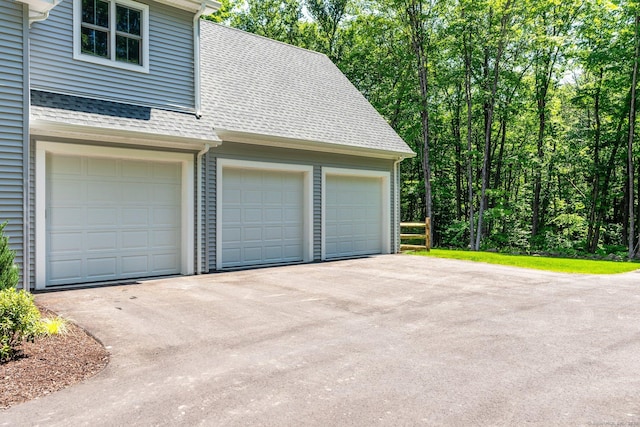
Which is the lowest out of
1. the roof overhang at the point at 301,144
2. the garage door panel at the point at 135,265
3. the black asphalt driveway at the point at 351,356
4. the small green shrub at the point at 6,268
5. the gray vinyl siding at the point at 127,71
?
the black asphalt driveway at the point at 351,356

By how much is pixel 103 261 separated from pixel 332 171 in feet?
20.4

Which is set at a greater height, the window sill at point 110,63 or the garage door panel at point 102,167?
the window sill at point 110,63

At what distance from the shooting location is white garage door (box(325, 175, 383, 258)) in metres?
12.7

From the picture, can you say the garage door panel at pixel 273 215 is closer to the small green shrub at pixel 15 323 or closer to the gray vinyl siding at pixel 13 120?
the gray vinyl siding at pixel 13 120

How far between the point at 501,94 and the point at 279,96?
41.0 feet

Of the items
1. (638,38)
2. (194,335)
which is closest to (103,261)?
(194,335)

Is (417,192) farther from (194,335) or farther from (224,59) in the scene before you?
(194,335)

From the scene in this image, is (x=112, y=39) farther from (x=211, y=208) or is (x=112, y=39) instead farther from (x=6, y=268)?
(x=6, y=268)

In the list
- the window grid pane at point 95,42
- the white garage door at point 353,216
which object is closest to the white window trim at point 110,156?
the window grid pane at point 95,42

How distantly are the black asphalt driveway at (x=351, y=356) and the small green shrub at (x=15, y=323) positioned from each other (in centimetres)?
68

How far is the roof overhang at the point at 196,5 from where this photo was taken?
Result: 9490 millimetres

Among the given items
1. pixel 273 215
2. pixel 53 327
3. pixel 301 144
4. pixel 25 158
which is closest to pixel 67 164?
pixel 25 158

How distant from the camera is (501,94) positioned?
68.0 feet

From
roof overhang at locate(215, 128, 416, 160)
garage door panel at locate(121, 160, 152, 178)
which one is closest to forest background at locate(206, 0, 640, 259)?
roof overhang at locate(215, 128, 416, 160)
